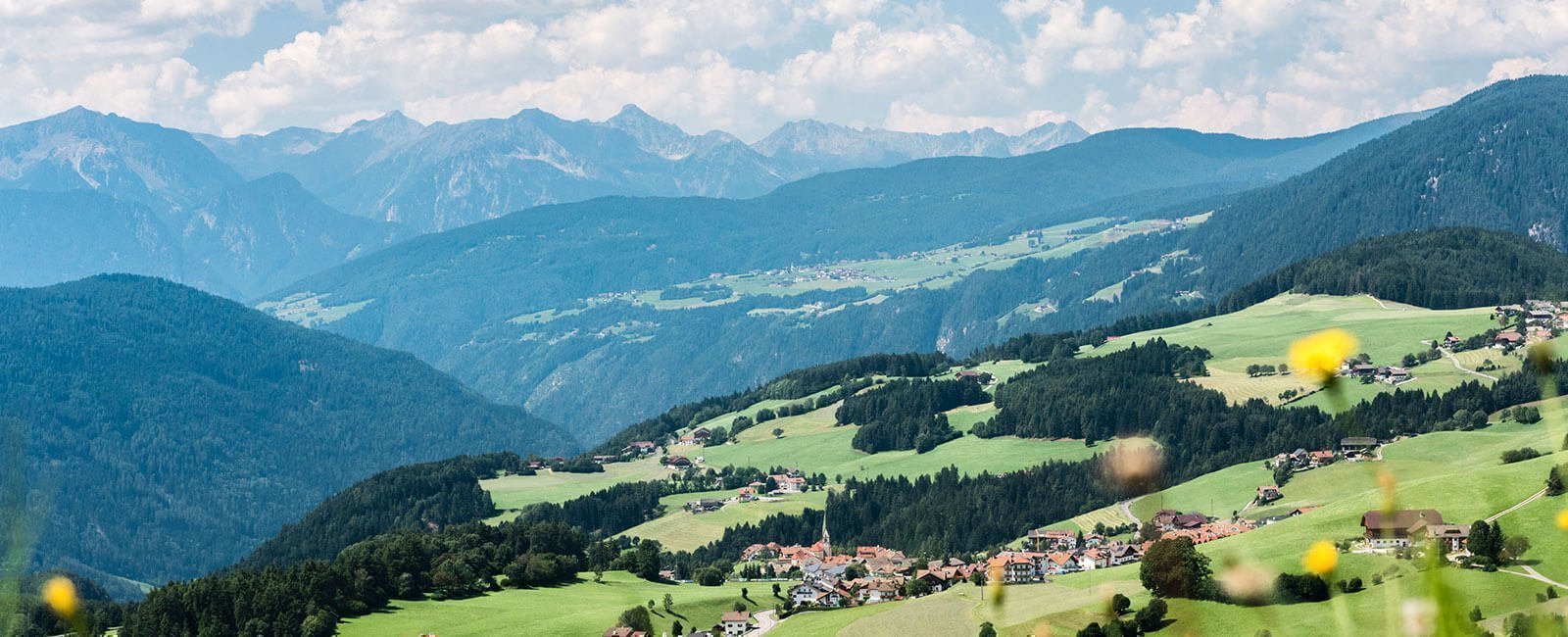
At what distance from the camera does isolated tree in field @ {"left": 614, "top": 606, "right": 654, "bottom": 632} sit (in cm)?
8900

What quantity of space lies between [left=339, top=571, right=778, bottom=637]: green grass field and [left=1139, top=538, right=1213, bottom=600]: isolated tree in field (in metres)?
32.3

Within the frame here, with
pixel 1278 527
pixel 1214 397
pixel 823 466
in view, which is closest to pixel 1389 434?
pixel 1214 397

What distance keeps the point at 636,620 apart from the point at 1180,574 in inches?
1279

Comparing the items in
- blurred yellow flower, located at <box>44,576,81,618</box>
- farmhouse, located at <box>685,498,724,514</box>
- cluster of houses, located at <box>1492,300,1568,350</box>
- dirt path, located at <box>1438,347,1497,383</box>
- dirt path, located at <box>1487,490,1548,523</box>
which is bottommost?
dirt path, located at <box>1487,490,1548,523</box>

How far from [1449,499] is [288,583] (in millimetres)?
66511

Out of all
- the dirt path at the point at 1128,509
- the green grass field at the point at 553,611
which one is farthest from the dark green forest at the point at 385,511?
the dirt path at the point at 1128,509

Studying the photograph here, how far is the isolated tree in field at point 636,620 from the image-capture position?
89000mm

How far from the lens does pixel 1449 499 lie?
84.1 metres

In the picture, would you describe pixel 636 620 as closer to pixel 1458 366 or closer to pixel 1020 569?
pixel 1020 569

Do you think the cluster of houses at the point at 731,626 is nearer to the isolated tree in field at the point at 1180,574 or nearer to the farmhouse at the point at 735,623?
the farmhouse at the point at 735,623

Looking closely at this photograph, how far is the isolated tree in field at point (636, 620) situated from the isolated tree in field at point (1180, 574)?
1153 inches

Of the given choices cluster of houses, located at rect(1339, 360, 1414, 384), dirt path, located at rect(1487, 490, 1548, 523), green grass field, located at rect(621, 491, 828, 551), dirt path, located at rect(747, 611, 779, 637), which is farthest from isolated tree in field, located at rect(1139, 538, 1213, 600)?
cluster of houses, located at rect(1339, 360, 1414, 384)

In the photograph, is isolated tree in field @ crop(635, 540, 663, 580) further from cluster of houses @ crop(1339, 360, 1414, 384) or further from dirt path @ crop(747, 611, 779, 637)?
cluster of houses @ crop(1339, 360, 1414, 384)

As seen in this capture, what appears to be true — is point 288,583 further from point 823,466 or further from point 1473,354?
point 1473,354
